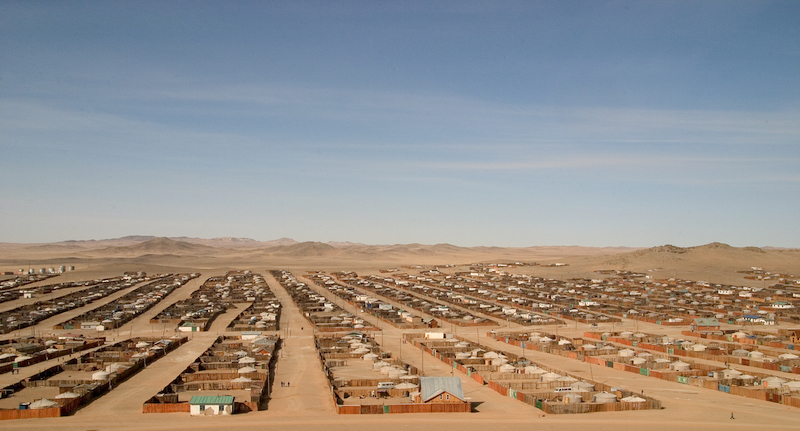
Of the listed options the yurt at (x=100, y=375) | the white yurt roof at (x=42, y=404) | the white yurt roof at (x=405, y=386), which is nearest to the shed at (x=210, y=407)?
the white yurt roof at (x=42, y=404)

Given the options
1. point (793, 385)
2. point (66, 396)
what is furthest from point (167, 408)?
point (793, 385)

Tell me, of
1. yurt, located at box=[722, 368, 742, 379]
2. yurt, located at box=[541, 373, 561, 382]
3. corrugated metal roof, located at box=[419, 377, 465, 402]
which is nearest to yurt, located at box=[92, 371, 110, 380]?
corrugated metal roof, located at box=[419, 377, 465, 402]

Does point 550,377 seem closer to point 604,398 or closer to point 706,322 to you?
point 604,398

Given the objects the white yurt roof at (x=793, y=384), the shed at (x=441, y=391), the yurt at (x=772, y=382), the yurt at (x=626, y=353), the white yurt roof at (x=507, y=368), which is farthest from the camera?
the yurt at (x=626, y=353)

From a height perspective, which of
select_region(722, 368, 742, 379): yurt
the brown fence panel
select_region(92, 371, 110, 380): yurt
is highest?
select_region(722, 368, 742, 379): yurt

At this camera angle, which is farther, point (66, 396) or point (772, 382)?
A: point (772, 382)

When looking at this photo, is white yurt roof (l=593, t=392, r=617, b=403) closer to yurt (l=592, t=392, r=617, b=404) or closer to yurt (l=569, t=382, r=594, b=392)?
yurt (l=592, t=392, r=617, b=404)

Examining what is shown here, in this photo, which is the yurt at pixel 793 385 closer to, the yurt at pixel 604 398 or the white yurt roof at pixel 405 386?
the yurt at pixel 604 398

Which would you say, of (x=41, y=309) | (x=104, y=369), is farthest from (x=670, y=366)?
(x=41, y=309)

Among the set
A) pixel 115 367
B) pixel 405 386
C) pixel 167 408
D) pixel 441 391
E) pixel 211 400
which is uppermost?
pixel 441 391
